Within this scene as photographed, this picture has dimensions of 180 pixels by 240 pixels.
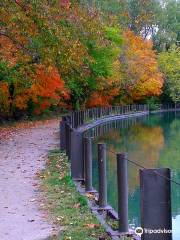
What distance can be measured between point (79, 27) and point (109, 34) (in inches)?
1053

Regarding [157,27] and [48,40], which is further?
[157,27]

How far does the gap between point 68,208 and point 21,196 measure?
1.67 metres

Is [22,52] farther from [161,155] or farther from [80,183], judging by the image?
[80,183]

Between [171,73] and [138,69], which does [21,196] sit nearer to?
[138,69]

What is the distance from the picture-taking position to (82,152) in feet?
42.3

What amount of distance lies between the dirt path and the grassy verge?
0.86 feet

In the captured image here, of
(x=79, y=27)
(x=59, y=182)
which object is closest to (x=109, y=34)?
(x=79, y=27)

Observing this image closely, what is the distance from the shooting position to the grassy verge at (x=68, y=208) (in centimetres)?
845

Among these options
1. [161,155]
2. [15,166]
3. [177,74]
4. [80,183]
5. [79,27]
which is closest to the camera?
[80,183]

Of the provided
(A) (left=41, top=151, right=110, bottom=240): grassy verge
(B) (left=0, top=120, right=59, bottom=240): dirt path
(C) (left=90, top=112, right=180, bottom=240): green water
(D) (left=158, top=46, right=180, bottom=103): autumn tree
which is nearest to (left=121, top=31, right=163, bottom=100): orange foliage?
(D) (left=158, top=46, right=180, bottom=103): autumn tree

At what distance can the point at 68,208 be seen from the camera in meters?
10.3

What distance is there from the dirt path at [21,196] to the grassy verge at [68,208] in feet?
0.86

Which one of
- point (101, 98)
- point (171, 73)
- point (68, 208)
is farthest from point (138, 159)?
point (171, 73)

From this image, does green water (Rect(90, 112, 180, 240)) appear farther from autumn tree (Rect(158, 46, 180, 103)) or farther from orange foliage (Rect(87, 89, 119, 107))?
autumn tree (Rect(158, 46, 180, 103))
